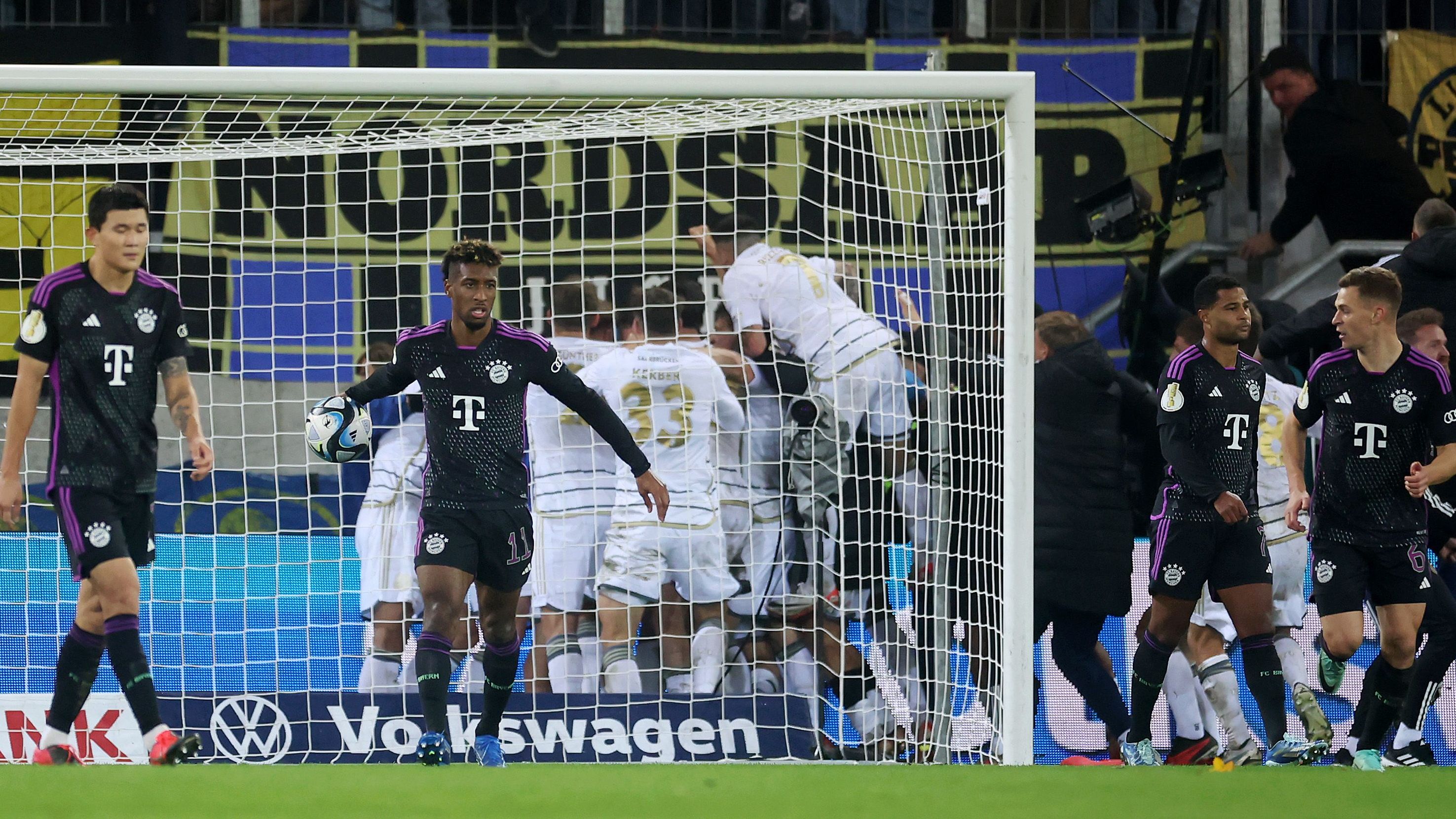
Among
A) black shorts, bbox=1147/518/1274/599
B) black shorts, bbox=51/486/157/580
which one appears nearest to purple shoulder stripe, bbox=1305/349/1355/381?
black shorts, bbox=1147/518/1274/599

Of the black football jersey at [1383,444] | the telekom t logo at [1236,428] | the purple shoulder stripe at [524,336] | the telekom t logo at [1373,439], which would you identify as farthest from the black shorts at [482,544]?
the telekom t logo at [1373,439]

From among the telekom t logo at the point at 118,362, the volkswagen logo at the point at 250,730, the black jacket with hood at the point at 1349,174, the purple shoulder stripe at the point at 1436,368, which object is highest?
the black jacket with hood at the point at 1349,174

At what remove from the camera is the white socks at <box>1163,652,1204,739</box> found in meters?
5.61

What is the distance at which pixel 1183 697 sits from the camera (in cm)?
563

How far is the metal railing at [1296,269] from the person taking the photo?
810 cm

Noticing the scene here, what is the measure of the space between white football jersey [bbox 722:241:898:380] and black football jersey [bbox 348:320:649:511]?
1061mm

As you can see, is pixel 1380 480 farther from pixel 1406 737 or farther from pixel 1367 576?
pixel 1406 737

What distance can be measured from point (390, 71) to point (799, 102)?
4.69 ft

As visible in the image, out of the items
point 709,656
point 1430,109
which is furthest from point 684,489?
point 1430,109

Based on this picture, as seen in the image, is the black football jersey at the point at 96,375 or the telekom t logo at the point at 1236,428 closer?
Result: the black football jersey at the point at 96,375

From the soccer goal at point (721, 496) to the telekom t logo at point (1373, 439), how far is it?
1125mm

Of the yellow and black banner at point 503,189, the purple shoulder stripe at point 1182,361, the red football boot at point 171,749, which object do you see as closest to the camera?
the red football boot at point 171,749

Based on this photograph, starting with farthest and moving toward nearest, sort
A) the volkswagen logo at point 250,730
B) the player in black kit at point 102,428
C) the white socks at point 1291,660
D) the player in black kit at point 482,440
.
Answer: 1. the white socks at point 1291,660
2. the volkswagen logo at point 250,730
3. the player in black kit at point 482,440
4. the player in black kit at point 102,428

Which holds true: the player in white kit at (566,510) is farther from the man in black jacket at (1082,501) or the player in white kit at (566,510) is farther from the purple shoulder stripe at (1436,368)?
the purple shoulder stripe at (1436,368)
